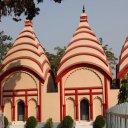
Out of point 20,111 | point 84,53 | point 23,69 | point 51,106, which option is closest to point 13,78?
point 23,69

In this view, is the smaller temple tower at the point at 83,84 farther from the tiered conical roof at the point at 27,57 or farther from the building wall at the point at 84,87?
the tiered conical roof at the point at 27,57

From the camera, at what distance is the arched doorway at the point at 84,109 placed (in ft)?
97.7

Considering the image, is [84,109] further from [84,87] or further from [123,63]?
[123,63]

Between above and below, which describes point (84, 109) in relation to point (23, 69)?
below

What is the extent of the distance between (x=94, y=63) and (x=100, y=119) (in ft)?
13.6

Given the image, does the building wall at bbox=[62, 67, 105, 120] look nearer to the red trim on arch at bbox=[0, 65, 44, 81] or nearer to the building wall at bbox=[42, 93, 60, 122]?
the building wall at bbox=[42, 93, 60, 122]

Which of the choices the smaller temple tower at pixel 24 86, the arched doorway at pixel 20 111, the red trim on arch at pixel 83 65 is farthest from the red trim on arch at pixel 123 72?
the arched doorway at pixel 20 111

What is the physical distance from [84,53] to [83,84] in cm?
233

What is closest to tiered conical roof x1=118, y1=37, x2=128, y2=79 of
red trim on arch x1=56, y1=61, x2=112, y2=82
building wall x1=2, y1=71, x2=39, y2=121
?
red trim on arch x1=56, y1=61, x2=112, y2=82

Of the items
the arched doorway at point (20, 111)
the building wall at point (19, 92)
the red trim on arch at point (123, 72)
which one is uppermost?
the red trim on arch at point (123, 72)

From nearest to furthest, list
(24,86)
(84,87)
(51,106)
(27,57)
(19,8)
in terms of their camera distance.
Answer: (19,8) → (84,87) → (51,106) → (24,86) → (27,57)

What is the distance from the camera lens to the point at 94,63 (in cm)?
2978

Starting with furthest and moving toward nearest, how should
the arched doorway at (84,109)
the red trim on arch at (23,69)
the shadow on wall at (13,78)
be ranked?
the shadow on wall at (13,78) < the red trim on arch at (23,69) < the arched doorway at (84,109)

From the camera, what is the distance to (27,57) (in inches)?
1233
